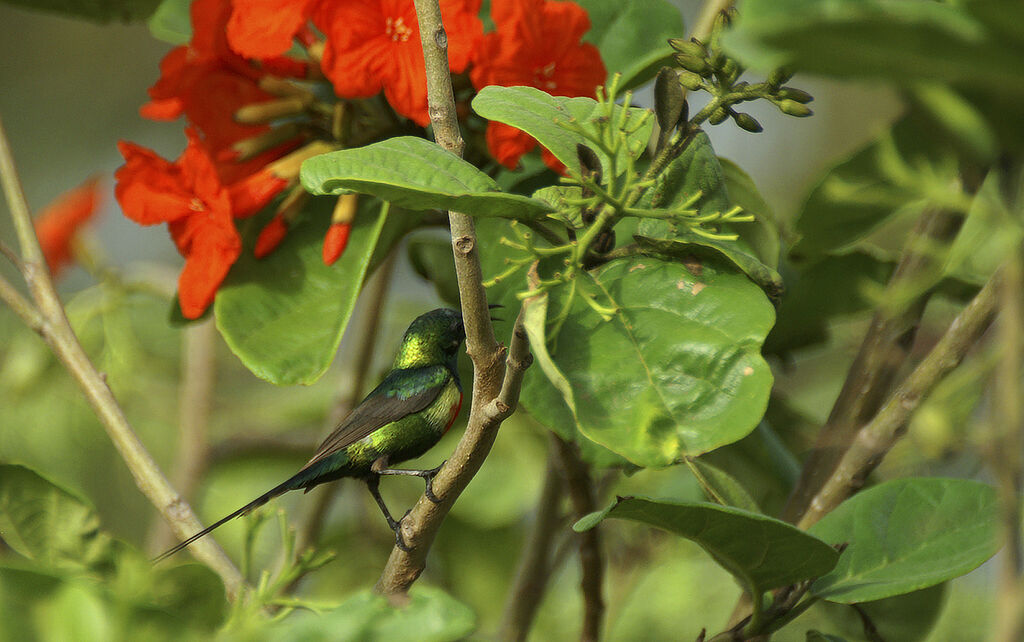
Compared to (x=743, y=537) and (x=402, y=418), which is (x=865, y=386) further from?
(x=402, y=418)

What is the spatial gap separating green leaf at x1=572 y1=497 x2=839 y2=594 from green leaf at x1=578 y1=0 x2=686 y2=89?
54cm

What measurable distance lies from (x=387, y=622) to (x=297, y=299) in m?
0.52

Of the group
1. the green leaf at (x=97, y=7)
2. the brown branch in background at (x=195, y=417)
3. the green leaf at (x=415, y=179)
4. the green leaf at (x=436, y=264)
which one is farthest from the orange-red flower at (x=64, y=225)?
the green leaf at (x=415, y=179)

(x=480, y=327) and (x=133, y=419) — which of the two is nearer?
(x=480, y=327)

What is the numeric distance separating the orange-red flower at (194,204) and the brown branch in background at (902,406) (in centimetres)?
63

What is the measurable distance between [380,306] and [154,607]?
0.86 metres

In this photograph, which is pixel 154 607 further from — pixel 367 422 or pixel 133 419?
pixel 133 419

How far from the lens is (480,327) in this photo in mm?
655

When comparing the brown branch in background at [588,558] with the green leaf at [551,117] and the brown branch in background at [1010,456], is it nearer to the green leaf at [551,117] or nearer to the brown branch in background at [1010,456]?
the green leaf at [551,117]

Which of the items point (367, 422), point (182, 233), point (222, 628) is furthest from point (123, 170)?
point (222, 628)

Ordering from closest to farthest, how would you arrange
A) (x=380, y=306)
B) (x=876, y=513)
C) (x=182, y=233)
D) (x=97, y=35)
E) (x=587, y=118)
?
(x=587, y=118) → (x=876, y=513) → (x=182, y=233) → (x=380, y=306) → (x=97, y=35)

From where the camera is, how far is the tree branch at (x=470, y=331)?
639 mm

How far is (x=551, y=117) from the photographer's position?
76cm

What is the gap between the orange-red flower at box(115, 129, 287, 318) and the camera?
995 millimetres
